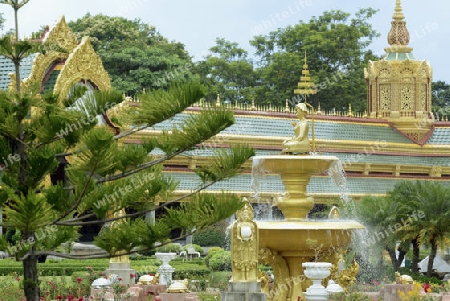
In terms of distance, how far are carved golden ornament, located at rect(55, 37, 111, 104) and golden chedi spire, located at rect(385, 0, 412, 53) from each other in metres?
13.4

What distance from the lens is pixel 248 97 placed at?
48.0 m

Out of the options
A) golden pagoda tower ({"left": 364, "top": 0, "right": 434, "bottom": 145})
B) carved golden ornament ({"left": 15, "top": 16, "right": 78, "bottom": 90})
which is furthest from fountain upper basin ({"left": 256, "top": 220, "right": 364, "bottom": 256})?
golden pagoda tower ({"left": 364, "top": 0, "right": 434, "bottom": 145})

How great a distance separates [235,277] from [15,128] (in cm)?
493

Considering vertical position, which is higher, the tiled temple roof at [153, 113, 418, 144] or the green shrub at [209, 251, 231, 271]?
the tiled temple roof at [153, 113, 418, 144]

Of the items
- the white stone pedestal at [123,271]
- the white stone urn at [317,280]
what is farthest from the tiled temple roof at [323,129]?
the white stone urn at [317,280]

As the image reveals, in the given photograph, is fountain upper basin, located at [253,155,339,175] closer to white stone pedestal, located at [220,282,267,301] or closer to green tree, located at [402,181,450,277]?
white stone pedestal, located at [220,282,267,301]

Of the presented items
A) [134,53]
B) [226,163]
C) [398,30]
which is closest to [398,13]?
[398,30]

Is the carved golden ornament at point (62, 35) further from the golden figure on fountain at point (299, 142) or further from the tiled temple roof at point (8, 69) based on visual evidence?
the golden figure on fountain at point (299, 142)

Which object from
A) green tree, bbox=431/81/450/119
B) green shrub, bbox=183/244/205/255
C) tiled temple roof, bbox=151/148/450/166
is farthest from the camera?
green tree, bbox=431/81/450/119

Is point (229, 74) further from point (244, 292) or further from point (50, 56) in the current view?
point (244, 292)

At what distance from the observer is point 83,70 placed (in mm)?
27859

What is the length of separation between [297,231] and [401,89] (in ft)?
79.6

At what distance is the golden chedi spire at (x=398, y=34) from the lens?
38.9 metres

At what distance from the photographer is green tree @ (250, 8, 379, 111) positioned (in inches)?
1907
